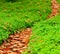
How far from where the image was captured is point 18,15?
17359mm

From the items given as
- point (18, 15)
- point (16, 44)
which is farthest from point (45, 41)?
point (18, 15)

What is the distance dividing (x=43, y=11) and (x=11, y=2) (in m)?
4.20

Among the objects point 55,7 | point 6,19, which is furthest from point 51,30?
point 55,7

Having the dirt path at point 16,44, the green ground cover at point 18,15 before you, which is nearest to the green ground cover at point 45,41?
the dirt path at point 16,44

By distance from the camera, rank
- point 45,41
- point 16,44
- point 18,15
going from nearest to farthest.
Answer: point 45,41 → point 16,44 → point 18,15

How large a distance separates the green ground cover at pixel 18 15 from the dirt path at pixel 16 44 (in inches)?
14.4

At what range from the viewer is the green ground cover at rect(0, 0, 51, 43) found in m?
14.2

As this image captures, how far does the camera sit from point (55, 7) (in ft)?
73.7

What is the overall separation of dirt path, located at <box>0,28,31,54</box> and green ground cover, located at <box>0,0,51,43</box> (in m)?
0.37

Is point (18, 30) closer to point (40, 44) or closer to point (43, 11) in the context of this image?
point (40, 44)

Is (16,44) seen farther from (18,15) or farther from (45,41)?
(18,15)

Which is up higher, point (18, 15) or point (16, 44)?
point (18, 15)

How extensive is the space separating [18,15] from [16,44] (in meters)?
5.27

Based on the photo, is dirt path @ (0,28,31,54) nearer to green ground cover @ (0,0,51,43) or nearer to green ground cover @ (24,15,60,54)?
green ground cover @ (0,0,51,43)
